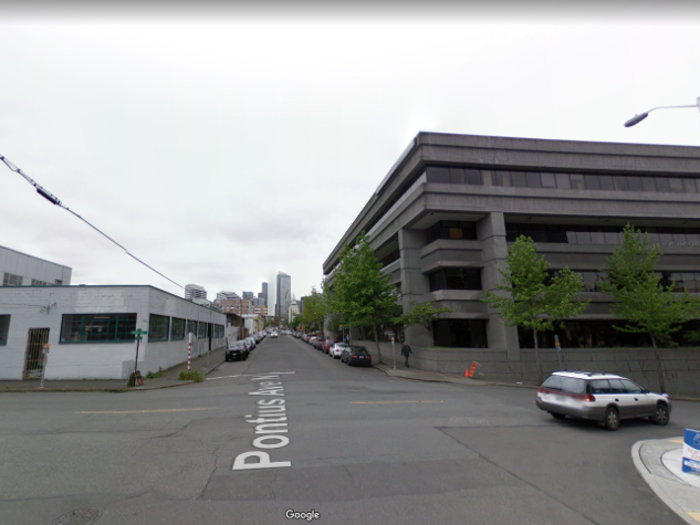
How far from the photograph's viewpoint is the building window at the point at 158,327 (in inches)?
813

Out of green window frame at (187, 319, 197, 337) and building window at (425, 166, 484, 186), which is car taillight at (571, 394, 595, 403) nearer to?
building window at (425, 166, 484, 186)

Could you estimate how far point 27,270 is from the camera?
32.5 metres

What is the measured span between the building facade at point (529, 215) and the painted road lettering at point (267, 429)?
15463 mm

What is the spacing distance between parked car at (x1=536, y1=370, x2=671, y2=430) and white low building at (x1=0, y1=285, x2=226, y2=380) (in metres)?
19.8

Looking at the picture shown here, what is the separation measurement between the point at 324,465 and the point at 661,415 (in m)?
10.7

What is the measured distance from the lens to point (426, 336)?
27.5m

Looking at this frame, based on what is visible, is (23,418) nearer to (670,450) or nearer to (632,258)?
(670,450)

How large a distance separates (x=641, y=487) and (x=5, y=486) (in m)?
9.94

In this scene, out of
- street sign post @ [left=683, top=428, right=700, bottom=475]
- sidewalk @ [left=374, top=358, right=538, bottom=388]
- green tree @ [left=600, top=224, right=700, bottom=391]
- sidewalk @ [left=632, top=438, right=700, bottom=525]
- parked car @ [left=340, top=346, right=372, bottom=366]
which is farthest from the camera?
parked car @ [left=340, top=346, right=372, bottom=366]

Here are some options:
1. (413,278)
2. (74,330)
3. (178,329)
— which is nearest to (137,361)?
(74,330)

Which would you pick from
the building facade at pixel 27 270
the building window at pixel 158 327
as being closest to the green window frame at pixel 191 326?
the building window at pixel 158 327

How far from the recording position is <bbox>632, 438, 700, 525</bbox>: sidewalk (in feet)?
16.7

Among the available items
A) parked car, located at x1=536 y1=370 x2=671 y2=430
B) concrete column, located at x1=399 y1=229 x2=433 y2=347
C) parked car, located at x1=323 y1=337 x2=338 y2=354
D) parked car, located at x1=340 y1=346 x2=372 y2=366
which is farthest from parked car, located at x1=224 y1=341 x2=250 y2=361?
parked car, located at x1=536 y1=370 x2=671 y2=430

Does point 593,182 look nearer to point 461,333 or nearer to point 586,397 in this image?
point 461,333
